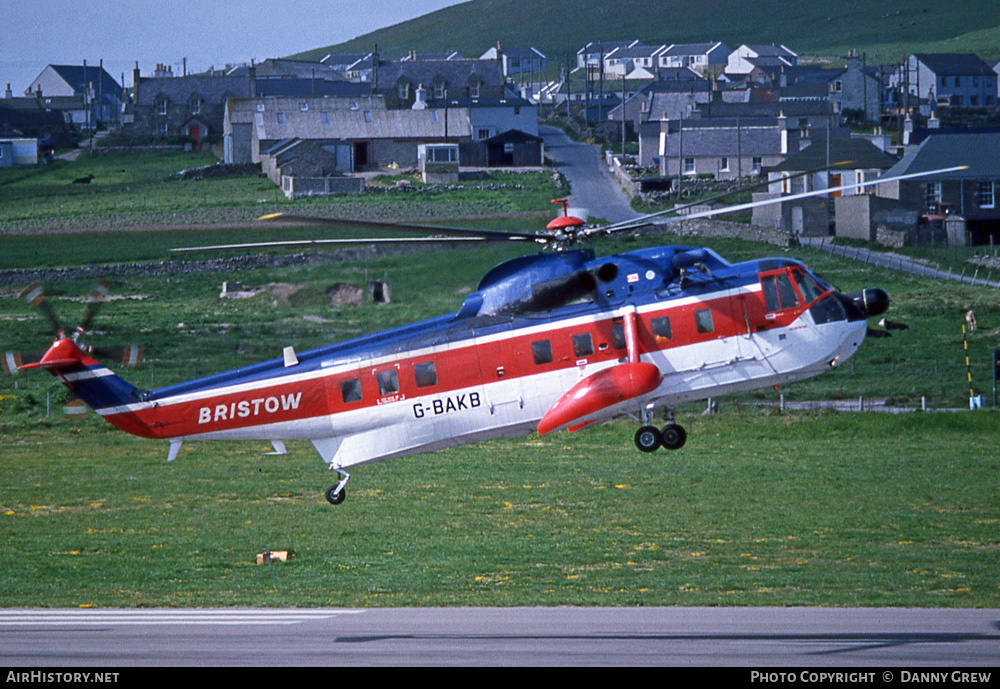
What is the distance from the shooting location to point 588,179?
9819 cm

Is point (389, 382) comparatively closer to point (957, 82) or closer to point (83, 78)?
point (957, 82)

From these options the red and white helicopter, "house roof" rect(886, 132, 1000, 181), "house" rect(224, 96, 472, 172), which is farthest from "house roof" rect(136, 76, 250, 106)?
Result: the red and white helicopter

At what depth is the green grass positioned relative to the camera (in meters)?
32.0

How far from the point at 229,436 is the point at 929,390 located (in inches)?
1461

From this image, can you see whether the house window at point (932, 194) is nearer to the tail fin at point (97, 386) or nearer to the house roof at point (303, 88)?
the house roof at point (303, 88)

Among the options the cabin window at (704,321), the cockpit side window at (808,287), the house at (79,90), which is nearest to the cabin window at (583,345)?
the cabin window at (704,321)

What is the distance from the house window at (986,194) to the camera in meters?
82.7

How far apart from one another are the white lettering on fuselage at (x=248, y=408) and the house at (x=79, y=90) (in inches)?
6218

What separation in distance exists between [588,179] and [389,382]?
77.9m

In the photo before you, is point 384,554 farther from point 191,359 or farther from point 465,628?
point 191,359

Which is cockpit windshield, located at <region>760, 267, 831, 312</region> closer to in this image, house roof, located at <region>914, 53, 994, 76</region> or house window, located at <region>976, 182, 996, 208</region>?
house window, located at <region>976, 182, 996, 208</region>

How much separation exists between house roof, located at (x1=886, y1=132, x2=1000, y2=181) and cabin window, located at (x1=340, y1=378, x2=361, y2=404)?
68.7 m

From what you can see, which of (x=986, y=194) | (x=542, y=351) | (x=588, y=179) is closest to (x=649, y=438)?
(x=542, y=351)

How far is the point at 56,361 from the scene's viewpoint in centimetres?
2325
